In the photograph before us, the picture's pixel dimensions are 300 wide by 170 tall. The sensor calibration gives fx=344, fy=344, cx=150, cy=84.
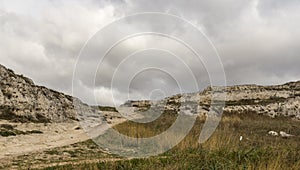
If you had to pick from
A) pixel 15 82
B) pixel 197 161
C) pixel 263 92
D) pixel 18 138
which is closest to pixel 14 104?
pixel 15 82

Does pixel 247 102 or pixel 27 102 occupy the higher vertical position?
pixel 247 102

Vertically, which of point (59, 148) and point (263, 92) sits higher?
point (263, 92)

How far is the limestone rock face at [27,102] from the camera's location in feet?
93.4

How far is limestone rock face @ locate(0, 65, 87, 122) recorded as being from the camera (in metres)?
28.5

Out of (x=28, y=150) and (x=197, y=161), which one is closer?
(x=197, y=161)

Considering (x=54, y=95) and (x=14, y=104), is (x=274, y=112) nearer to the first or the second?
(x=54, y=95)

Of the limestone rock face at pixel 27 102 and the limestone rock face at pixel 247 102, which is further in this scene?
the limestone rock face at pixel 247 102

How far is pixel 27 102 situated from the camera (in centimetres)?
3088

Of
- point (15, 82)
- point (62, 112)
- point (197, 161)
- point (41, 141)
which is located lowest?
point (197, 161)

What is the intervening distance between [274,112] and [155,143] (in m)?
33.7

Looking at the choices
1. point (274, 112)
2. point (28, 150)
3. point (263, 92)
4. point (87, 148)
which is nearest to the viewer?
point (28, 150)

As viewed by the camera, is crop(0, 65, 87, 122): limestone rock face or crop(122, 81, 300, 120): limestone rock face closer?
crop(0, 65, 87, 122): limestone rock face

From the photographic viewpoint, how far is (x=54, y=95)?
38.2 metres

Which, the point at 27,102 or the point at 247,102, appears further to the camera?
the point at 247,102
